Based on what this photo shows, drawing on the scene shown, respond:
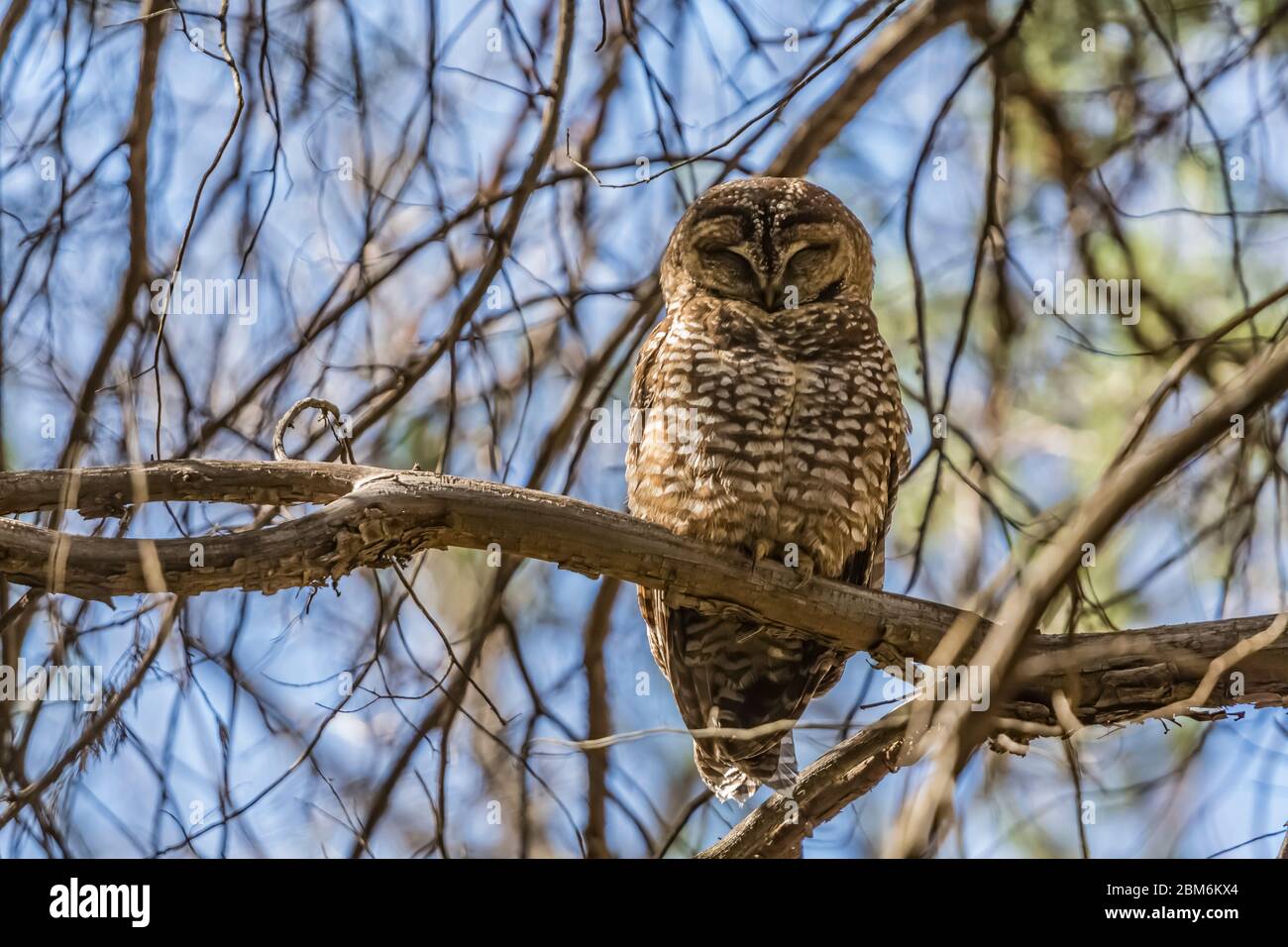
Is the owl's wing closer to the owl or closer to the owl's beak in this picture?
the owl

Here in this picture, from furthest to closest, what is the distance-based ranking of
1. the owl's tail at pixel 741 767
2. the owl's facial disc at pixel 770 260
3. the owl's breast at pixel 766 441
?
the owl's facial disc at pixel 770 260
the owl's tail at pixel 741 767
the owl's breast at pixel 766 441

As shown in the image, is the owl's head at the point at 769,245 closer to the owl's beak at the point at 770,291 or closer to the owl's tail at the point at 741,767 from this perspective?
the owl's beak at the point at 770,291

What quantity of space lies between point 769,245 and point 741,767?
167 cm

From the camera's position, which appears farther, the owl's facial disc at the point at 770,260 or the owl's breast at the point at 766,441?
the owl's facial disc at the point at 770,260

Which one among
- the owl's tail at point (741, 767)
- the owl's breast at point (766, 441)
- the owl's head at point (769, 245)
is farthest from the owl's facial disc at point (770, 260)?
the owl's tail at point (741, 767)

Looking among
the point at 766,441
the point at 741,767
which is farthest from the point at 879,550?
the point at 741,767

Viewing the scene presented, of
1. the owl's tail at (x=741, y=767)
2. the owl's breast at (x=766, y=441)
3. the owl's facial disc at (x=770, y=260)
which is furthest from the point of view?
the owl's facial disc at (x=770, y=260)

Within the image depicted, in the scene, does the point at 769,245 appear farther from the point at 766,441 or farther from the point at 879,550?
the point at 879,550

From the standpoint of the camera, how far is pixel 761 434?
394cm

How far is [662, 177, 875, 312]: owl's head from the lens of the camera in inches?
169

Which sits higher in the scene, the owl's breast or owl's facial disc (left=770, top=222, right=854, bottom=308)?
owl's facial disc (left=770, top=222, right=854, bottom=308)

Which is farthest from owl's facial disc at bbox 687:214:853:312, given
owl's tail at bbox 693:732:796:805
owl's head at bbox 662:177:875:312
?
owl's tail at bbox 693:732:796:805

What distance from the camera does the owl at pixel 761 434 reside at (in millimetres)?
3928
